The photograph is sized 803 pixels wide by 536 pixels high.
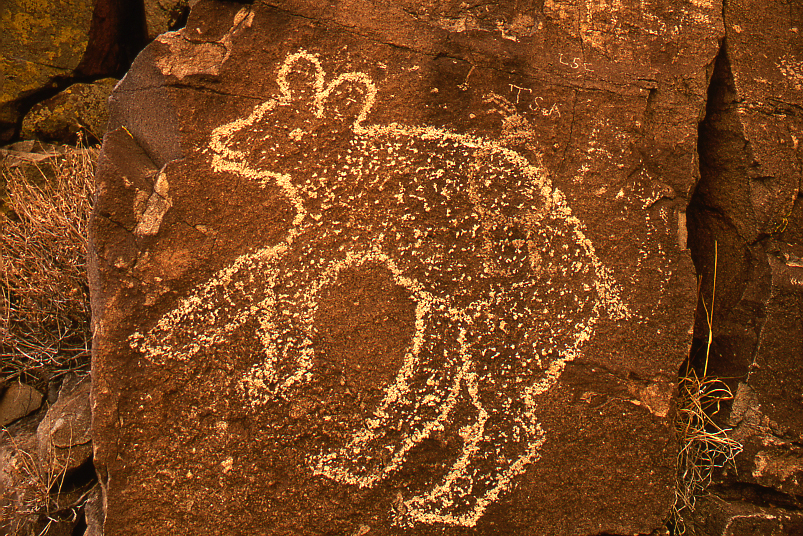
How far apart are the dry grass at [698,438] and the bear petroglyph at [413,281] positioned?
0.44m

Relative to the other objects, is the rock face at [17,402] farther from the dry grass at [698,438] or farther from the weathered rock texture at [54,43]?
the dry grass at [698,438]

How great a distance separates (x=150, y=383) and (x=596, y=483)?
1.15m

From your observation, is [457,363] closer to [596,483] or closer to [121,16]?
[596,483]

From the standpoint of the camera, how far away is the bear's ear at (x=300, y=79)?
1.44 m

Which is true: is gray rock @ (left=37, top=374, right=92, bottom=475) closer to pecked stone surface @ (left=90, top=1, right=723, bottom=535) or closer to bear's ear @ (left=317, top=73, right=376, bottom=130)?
pecked stone surface @ (left=90, top=1, right=723, bottom=535)

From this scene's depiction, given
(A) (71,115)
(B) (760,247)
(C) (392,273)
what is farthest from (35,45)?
(B) (760,247)

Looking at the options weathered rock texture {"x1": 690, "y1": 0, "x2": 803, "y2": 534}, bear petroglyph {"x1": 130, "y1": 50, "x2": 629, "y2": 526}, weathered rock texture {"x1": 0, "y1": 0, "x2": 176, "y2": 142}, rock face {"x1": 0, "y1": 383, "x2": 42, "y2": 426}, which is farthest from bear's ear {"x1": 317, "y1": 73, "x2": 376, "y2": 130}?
rock face {"x1": 0, "y1": 383, "x2": 42, "y2": 426}

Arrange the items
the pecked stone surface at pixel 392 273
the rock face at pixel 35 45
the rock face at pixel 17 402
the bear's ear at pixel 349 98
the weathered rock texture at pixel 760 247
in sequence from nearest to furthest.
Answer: the pecked stone surface at pixel 392 273, the bear's ear at pixel 349 98, the weathered rock texture at pixel 760 247, the rock face at pixel 17 402, the rock face at pixel 35 45

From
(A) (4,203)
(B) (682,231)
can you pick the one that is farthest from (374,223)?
(A) (4,203)

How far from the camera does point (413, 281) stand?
1.41 metres

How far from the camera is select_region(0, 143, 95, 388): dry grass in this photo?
76.1 inches

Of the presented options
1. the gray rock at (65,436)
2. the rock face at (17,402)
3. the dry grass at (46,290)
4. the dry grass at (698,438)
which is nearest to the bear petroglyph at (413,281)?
the dry grass at (698,438)

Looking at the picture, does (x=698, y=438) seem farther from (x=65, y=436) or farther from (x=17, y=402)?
(x=17, y=402)

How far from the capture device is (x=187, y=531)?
4.33 feet
